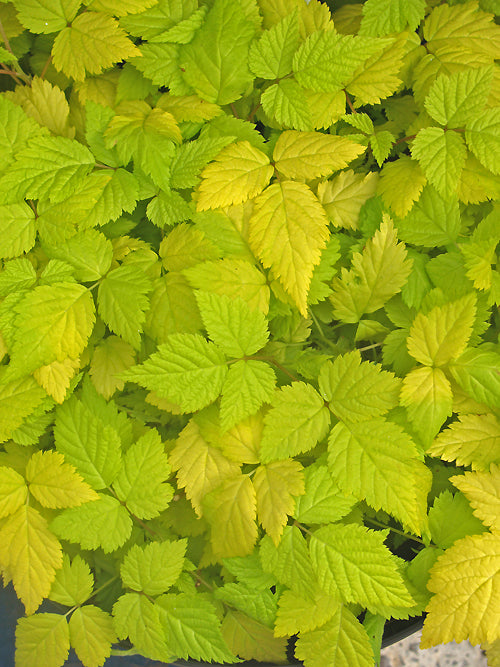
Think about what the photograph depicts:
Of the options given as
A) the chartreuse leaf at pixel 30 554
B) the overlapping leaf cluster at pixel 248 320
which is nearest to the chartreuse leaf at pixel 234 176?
the overlapping leaf cluster at pixel 248 320

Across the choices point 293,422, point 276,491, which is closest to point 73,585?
point 276,491

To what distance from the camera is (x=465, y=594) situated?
964mm

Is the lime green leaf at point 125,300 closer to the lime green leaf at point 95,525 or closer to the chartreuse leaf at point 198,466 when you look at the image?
the chartreuse leaf at point 198,466

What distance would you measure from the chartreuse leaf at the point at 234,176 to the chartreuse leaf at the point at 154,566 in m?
0.70

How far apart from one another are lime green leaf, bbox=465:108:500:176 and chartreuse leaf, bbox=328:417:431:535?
1.80 feet

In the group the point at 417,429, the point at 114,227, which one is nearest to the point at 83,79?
the point at 114,227

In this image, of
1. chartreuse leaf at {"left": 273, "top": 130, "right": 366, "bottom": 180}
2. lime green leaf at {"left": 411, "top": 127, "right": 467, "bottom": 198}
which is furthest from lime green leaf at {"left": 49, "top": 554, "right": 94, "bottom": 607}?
lime green leaf at {"left": 411, "top": 127, "right": 467, "bottom": 198}

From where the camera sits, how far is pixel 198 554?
119cm

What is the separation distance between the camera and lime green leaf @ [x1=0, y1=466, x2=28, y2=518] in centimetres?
108

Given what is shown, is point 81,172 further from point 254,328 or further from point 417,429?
point 417,429

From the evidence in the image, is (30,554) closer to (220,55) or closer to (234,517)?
(234,517)

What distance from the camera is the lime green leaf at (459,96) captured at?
3.42 feet

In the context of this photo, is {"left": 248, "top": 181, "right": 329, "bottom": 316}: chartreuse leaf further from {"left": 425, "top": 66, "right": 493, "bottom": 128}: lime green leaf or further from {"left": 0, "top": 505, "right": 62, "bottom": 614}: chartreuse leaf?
{"left": 0, "top": 505, "right": 62, "bottom": 614}: chartreuse leaf

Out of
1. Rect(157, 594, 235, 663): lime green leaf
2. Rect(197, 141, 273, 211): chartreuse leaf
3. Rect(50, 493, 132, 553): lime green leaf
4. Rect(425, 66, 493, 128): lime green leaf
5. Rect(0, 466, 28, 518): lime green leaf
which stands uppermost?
Rect(425, 66, 493, 128): lime green leaf
